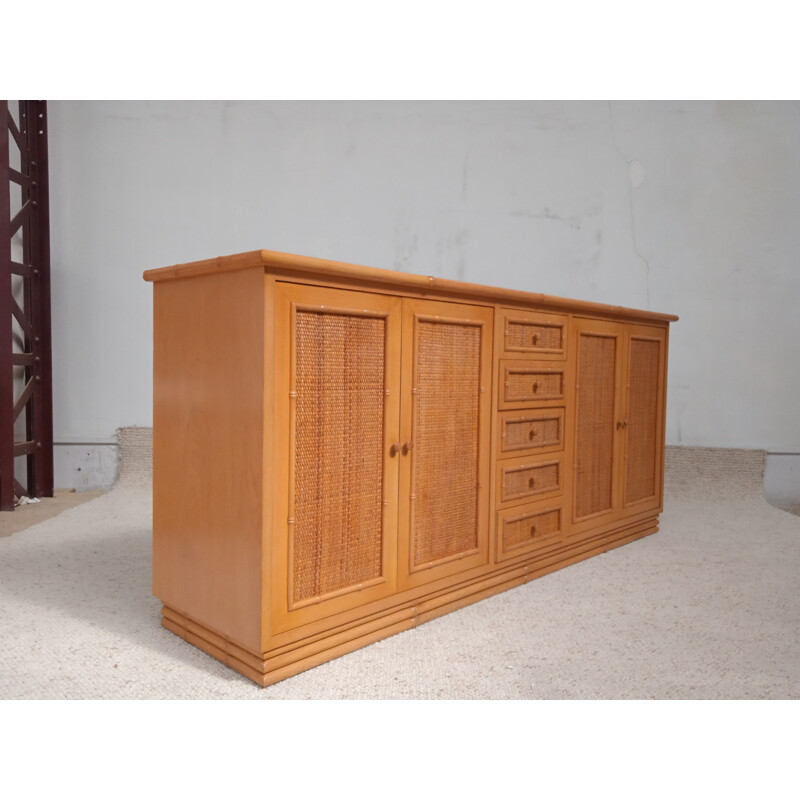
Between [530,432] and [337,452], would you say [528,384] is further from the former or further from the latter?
[337,452]

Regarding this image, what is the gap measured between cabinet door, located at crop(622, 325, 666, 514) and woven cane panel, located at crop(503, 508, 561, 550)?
0.58 meters

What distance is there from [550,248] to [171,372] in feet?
9.73

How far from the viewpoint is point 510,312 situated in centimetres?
238

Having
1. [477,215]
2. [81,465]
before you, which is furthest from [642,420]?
[81,465]

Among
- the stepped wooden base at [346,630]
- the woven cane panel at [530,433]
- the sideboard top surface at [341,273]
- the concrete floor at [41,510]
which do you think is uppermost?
the sideboard top surface at [341,273]

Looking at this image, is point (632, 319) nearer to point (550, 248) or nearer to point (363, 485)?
point (550, 248)

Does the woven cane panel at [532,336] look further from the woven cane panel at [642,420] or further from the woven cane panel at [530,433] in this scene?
the woven cane panel at [642,420]

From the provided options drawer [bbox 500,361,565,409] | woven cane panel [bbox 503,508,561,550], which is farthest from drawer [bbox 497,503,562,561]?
drawer [bbox 500,361,565,409]

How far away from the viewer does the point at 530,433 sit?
2549 mm

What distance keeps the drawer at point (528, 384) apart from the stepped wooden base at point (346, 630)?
1.95 ft

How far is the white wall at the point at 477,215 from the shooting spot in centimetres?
420

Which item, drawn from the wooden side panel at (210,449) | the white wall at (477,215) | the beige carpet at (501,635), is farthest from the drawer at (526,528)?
the white wall at (477,215)

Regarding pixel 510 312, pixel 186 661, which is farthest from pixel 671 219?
pixel 186 661

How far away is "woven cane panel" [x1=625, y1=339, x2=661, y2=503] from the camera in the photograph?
10.3ft
